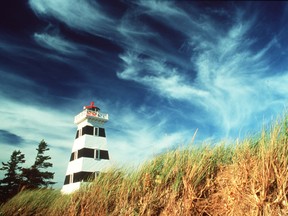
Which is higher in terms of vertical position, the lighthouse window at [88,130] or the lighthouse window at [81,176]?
the lighthouse window at [88,130]

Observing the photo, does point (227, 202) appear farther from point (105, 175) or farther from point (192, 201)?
point (105, 175)

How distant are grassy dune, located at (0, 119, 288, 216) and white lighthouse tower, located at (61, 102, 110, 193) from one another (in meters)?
19.4

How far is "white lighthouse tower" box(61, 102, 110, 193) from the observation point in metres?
30.4

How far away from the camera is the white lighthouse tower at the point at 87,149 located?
99.9ft

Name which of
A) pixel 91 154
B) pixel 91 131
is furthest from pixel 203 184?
pixel 91 131

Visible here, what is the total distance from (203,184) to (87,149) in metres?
25.6

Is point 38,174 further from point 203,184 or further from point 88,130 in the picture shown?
point 203,184

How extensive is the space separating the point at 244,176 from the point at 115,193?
497 centimetres

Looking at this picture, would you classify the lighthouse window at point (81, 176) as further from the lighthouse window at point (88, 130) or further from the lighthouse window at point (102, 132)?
the lighthouse window at point (102, 132)

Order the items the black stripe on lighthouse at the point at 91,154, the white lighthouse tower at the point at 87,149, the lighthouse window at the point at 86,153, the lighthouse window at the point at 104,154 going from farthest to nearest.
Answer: the lighthouse window at the point at 104,154 < the black stripe on lighthouse at the point at 91,154 < the lighthouse window at the point at 86,153 < the white lighthouse tower at the point at 87,149

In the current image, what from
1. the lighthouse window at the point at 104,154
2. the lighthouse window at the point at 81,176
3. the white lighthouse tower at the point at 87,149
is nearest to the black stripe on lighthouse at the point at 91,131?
the white lighthouse tower at the point at 87,149

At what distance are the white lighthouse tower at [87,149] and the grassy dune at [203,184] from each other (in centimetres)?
1943

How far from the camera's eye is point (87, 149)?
31.6m

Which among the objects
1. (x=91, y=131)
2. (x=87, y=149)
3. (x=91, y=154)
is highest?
(x=91, y=131)
